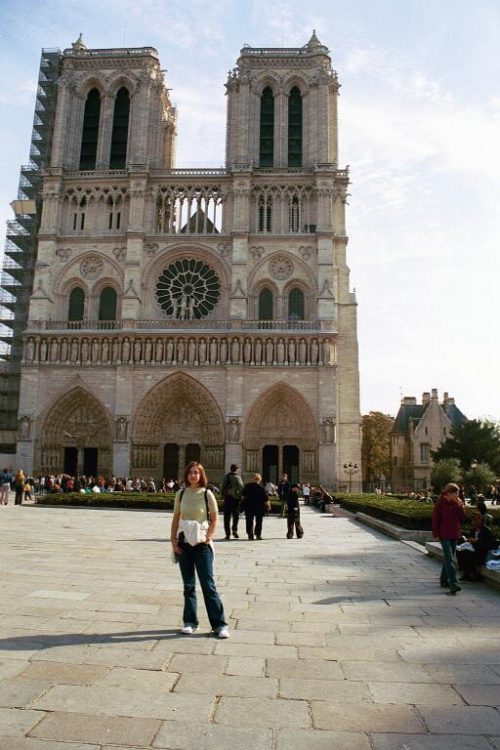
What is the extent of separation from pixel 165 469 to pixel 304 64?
2719 centimetres

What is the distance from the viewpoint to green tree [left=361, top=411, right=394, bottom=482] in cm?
5478

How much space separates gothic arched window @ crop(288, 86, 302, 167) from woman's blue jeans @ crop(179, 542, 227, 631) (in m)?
36.5

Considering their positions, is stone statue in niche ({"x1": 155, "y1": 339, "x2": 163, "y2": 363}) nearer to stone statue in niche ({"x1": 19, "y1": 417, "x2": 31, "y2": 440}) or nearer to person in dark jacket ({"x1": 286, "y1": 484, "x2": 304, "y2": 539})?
stone statue in niche ({"x1": 19, "y1": 417, "x2": 31, "y2": 440})

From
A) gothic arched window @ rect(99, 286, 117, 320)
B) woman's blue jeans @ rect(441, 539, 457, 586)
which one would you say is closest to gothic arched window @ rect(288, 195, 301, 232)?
gothic arched window @ rect(99, 286, 117, 320)

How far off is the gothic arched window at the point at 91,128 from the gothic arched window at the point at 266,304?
14644 mm

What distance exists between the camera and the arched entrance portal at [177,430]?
34.2m

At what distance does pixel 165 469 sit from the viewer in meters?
35.4

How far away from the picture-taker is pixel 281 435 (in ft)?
115

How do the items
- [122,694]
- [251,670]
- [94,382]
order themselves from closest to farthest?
1. [122,694]
2. [251,670]
3. [94,382]

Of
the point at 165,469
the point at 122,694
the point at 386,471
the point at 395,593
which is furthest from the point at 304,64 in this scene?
the point at 122,694

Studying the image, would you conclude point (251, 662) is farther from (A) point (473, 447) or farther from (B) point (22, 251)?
(B) point (22, 251)

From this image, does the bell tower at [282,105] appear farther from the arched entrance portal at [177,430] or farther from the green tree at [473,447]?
the green tree at [473,447]

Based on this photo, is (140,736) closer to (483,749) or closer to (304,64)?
(483,749)

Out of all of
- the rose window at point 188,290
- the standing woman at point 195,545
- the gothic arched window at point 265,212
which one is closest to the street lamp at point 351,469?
the rose window at point 188,290
